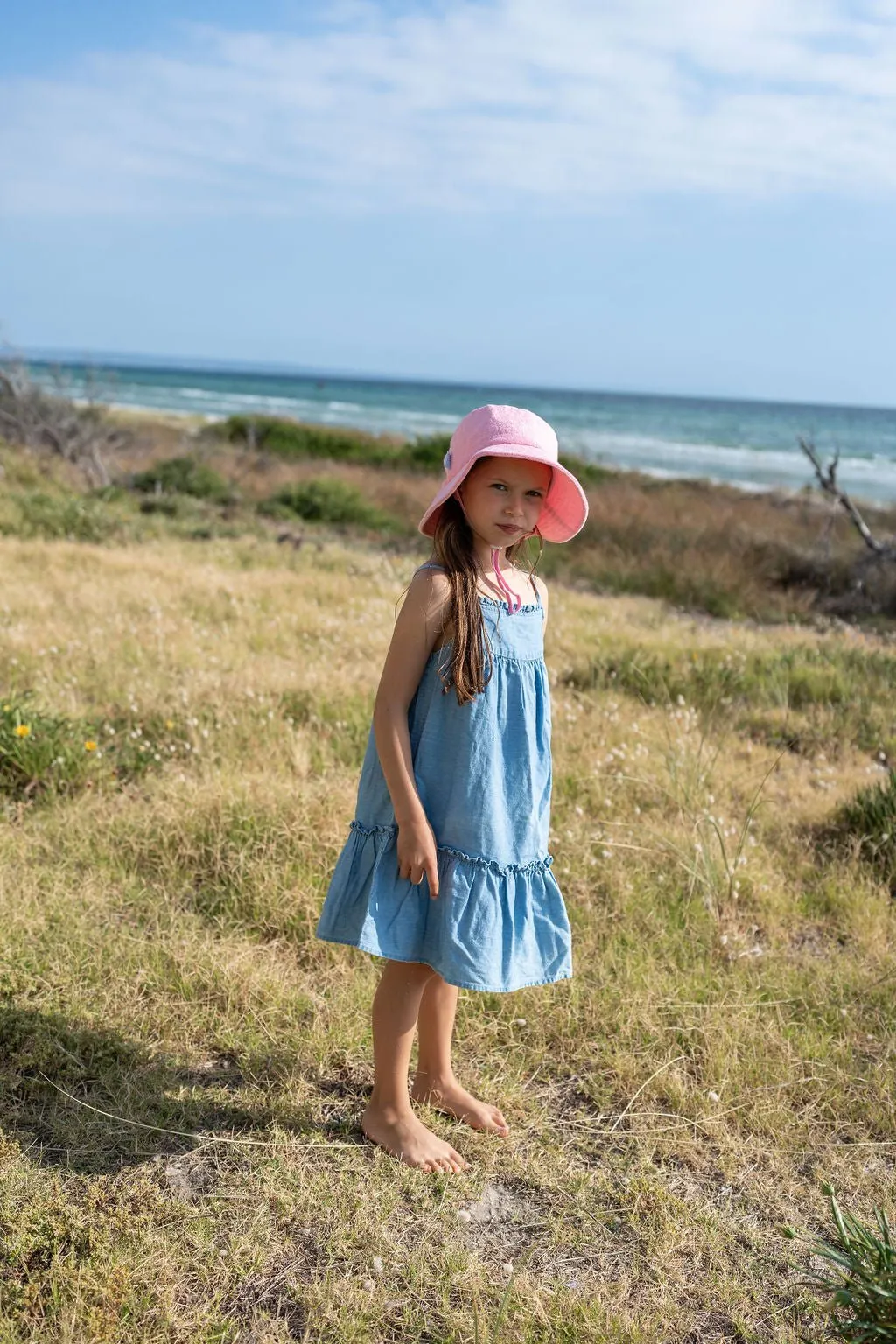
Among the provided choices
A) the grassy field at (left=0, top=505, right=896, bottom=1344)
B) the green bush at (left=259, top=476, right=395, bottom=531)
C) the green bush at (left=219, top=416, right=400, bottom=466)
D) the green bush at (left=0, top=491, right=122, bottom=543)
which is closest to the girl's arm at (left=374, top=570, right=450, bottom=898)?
the grassy field at (left=0, top=505, right=896, bottom=1344)

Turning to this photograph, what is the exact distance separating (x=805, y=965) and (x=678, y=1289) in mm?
1464

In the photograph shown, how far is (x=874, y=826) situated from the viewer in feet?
14.0

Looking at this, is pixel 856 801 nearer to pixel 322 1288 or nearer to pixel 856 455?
pixel 322 1288

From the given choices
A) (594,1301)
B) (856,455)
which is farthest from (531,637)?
(856,455)

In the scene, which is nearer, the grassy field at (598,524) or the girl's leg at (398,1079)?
the girl's leg at (398,1079)

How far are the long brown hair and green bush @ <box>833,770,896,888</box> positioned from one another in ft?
7.88

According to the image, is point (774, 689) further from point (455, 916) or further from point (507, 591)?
point (455, 916)

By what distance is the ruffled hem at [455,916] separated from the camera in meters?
2.37

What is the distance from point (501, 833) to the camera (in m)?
2.43

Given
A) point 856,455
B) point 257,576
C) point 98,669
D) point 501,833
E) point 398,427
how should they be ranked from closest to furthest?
point 501,833
point 98,669
point 257,576
point 856,455
point 398,427

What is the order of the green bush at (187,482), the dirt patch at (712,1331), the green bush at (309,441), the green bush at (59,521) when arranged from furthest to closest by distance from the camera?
the green bush at (309,441) → the green bush at (187,482) → the green bush at (59,521) → the dirt patch at (712,1331)

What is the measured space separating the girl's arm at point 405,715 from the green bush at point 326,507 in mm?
11968

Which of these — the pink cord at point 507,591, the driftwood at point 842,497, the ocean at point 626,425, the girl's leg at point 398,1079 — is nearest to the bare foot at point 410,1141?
the girl's leg at point 398,1079

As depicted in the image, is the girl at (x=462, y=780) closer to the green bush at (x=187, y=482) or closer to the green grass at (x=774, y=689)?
the green grass at (x=774, y=689)
